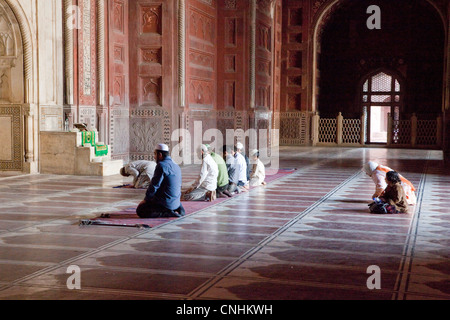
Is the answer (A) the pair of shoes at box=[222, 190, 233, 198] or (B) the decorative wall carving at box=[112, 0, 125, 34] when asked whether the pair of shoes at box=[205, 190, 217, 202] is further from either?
(B) the decorative wall carving at box=[112, 0, 125, 34]

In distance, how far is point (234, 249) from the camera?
213 inches

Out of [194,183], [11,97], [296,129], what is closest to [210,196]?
[194,183]

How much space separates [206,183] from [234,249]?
9.78ft

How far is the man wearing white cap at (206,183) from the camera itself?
8250 mm

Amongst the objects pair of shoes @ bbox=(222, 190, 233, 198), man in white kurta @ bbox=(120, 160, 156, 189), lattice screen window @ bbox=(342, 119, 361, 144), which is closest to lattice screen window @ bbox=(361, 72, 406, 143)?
lattice screen window @ bbox=(342, 119, 361, 144)

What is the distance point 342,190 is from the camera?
377 inches

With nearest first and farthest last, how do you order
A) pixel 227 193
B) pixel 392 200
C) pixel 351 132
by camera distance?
pixel 392 200, pixel 227 193, pixel 351 132

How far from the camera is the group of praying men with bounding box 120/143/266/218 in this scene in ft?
22.6

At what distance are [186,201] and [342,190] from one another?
272cm

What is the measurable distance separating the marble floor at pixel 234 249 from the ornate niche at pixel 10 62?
8.98ft

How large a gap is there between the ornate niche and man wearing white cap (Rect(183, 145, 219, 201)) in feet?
15.3

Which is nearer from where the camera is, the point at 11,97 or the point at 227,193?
the point at 227,193

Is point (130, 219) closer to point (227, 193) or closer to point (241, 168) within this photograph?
point (227, 193)

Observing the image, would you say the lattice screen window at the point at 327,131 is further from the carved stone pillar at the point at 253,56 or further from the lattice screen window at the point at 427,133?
the carved stone pillar at the point at 253,56
